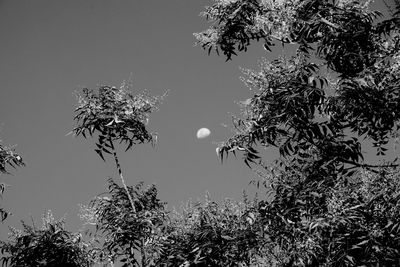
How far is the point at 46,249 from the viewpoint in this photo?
7.28 m

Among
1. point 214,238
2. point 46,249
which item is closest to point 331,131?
point 214,238

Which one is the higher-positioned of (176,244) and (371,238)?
(176,244)

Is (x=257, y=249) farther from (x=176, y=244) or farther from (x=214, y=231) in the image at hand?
(x=176, y=244)

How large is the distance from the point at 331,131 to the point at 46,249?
4.79 meters

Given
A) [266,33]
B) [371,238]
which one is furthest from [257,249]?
[266,33]

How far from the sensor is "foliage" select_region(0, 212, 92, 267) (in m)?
7.22

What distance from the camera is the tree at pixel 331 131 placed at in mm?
5379

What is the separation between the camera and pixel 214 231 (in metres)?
6.78

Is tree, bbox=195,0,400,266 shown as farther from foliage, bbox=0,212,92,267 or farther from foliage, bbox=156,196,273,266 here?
foliage, bbox=0,212,92,267

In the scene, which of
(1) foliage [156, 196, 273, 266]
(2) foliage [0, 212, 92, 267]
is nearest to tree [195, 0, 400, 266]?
(1) foliage [156, 196, 273, 266]

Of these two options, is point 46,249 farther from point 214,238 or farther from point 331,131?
point 331,131

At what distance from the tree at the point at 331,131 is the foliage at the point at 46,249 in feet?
9.89

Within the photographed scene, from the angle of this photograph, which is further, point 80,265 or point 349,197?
point 80,265

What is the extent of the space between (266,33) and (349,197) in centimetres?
313
